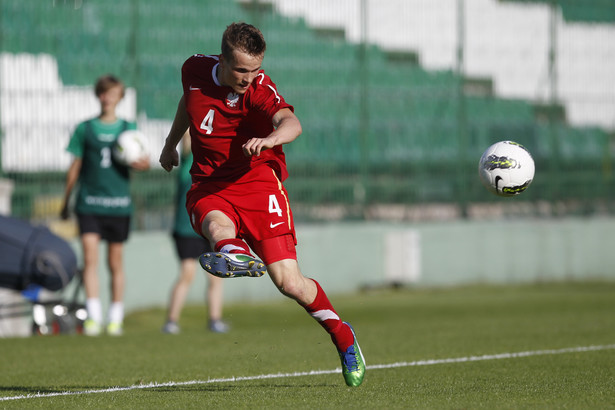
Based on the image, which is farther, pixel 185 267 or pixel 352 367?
pixel 185 267

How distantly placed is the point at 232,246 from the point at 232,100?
40.2 inches

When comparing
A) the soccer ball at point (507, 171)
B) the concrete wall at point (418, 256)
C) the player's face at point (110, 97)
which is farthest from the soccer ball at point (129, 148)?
the soccer ball at point (507, 171)

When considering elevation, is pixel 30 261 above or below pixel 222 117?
below

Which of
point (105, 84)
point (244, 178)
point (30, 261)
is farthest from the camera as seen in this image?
point (105, 84)

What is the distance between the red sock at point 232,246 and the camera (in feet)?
17.8

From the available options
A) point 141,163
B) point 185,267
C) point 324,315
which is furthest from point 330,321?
point 185,267

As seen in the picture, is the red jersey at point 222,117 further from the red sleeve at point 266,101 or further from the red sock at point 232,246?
the red sock at point 232,246

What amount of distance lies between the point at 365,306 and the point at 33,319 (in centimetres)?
512

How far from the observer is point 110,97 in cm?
1047

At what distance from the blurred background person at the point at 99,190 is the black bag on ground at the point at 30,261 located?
0.30 metres

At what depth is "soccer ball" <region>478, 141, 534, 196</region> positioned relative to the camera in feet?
23.0

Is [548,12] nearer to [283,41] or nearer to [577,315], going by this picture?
[283,41]

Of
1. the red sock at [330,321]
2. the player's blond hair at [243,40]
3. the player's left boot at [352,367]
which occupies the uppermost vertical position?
the player's blond hair at [243,40]

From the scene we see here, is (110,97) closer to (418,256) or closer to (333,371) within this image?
(333,371)
